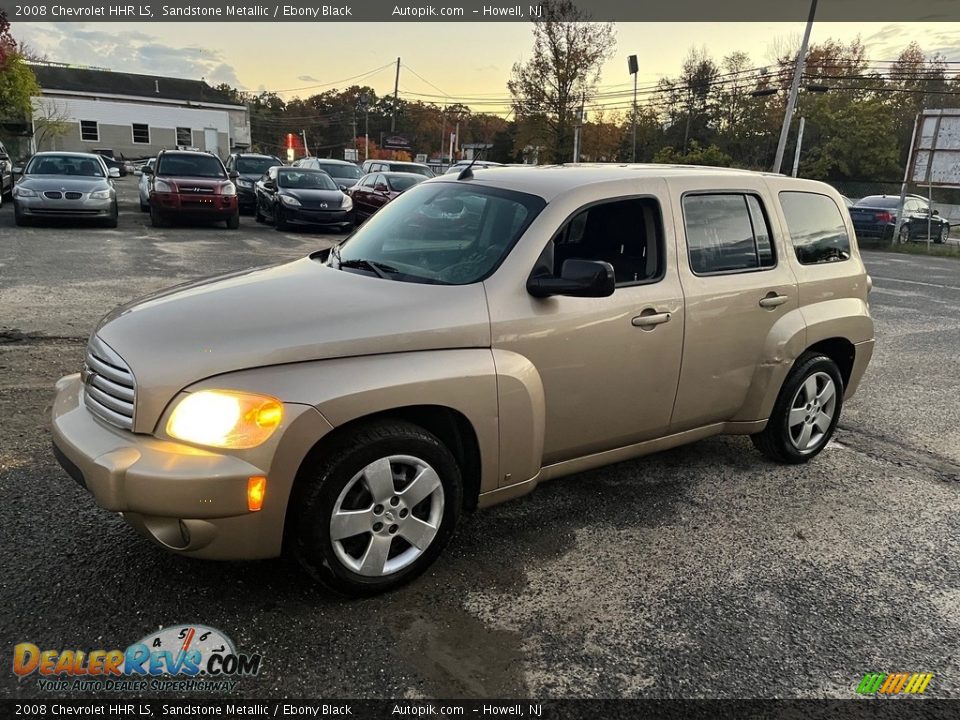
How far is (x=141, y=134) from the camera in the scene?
191ft

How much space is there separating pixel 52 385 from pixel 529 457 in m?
4.04

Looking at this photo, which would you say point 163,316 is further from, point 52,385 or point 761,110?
point 761,110

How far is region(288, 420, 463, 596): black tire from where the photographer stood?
2707 mm

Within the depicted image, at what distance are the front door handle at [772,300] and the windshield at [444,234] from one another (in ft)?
4.99

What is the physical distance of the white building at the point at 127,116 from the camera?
55656 mm

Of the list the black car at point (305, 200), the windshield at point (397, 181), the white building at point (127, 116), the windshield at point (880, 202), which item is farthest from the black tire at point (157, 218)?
the white building at point (127, 116)

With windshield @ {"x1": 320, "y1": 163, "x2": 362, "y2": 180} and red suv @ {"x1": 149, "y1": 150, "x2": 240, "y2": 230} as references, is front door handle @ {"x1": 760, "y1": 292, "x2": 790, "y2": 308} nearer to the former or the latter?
red suv @ {"x1": 149, "y1": 150, "x2": 240, "y2": 230}

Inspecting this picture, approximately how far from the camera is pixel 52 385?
535 centimetres

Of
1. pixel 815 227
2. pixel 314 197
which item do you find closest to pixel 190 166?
pixel 314 197

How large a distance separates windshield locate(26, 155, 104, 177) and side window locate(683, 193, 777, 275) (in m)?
15.1

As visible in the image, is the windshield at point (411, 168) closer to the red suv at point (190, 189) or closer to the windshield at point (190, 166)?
the windshield at point (190, 166)

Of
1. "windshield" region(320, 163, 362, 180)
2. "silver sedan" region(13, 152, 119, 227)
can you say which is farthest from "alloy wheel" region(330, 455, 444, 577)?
"windshield" region(320, 163, 362, 180)

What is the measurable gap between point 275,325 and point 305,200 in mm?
14476

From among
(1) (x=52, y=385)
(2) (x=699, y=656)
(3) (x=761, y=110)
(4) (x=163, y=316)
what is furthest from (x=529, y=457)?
(3) (x=761, y=110)
